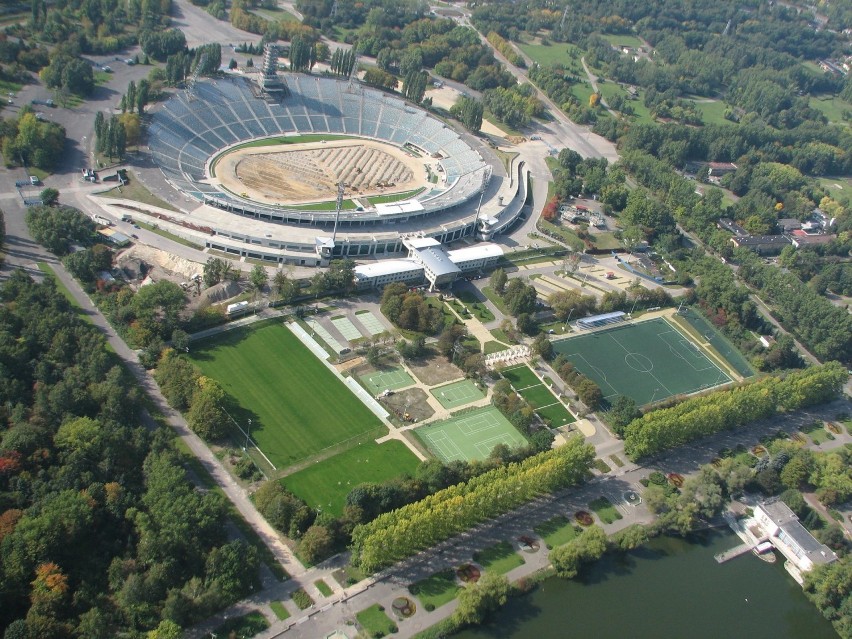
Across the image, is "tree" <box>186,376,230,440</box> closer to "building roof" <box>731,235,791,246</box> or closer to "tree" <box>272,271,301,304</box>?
"tree" <box>272,271,301,304</box>

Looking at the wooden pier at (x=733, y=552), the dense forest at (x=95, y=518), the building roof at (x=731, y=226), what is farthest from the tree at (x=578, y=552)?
the building roof at (x=731, y=226)

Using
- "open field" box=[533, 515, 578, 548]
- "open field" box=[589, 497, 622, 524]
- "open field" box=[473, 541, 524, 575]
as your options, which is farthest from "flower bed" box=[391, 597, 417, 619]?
"open field" box=[589, 497, 622, 524]

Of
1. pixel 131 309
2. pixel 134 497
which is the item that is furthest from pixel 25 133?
pixel 134 497

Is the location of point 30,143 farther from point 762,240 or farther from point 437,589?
point 762,240

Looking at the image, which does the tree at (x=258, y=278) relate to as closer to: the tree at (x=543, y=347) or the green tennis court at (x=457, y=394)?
the green tennis court at (x=457, y=394)

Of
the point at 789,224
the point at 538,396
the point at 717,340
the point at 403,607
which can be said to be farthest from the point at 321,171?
the point at 789,224

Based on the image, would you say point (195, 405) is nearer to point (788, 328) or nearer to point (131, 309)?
point (131, 309)
